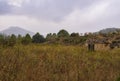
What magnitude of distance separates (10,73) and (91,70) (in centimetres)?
277

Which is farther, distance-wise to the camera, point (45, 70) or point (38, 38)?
point (38, 38)

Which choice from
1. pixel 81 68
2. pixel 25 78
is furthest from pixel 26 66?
pixel 81 68

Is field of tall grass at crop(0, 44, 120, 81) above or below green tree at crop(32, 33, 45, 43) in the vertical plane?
below

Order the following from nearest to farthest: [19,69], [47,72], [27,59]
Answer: [19,69] → [47,72] → [27,59]

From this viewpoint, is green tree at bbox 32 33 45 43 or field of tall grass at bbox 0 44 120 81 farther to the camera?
green tree at bbox 32 33 45 43

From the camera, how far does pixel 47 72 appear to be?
21.8 feet

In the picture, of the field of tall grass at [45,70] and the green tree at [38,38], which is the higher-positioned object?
the green tree at [38,38]

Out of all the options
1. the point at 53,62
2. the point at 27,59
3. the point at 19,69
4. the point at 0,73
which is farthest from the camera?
the point at 53,62

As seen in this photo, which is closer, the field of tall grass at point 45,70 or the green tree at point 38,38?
the field of tall grass at point 45,70

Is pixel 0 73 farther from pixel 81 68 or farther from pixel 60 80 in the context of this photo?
pixel 81 68

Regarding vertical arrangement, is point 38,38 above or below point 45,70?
above

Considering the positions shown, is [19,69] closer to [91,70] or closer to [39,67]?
[39,67]

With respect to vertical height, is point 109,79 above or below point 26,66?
below

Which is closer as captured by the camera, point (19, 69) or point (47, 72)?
point (19, 69)
